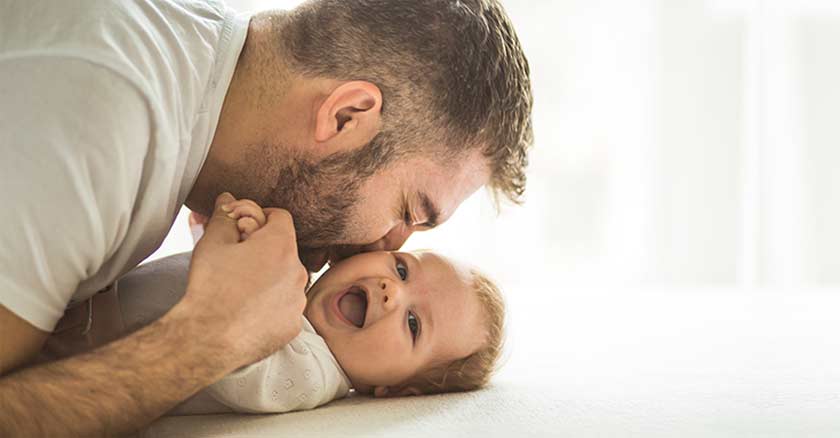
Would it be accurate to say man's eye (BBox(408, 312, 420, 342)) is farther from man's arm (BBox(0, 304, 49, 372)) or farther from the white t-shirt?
man's arm (BBox(0, 304, 49, 372))

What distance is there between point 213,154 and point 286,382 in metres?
0.44

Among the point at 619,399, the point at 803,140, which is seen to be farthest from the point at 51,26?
the point at 803,140

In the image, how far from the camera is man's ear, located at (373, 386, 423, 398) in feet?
6.12

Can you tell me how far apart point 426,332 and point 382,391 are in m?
0.13

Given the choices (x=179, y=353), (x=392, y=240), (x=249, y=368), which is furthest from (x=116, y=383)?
(x=392, y=240)

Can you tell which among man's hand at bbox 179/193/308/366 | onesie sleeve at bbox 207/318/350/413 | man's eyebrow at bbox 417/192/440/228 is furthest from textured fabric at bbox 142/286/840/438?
man's eyebrow at bbox 417/192/440/228

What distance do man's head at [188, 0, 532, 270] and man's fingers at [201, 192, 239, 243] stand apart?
157 mm

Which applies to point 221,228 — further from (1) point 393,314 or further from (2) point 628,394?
(2) point 628,394

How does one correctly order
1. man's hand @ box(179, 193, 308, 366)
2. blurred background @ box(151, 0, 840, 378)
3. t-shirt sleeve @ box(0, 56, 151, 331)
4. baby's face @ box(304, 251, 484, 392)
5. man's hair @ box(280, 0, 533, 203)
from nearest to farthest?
t-shirt sleeve @ box(0, 56, 151, 331) → man's hand @ box(179, 193, 308, 366) → baby's face @ box(304, 251, 484, 392) → man's hair @ box(280, 0, 533, 203) → blurred background @ box(151, 0, 840, 378)

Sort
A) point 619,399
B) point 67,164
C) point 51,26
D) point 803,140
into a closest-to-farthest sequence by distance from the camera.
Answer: point 67,164
point 51,26
point 619,399
point 803,140

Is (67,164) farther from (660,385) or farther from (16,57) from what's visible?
(660,385)

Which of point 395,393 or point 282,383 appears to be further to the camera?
point 395,393

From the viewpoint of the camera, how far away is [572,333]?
2633 millimetres

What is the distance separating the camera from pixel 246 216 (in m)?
1.73
